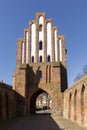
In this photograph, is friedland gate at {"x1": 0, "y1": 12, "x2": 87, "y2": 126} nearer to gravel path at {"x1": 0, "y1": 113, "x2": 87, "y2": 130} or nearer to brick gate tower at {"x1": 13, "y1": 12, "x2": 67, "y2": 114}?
brick gate tower at {"x1": 13, "y1": 12, "x2": 67, "y2": 114}

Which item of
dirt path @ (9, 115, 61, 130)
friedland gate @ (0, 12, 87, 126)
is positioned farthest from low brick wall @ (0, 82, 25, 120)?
dirt path @ (9, 115, 61, 130)

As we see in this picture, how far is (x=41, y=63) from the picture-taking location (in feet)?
94.3

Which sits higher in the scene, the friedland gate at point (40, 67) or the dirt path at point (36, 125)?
the friedland gate at point (40, 67)

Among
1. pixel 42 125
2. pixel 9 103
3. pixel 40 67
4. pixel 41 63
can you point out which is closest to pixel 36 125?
pixel 42 125

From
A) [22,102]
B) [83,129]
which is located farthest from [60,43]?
[83,129]

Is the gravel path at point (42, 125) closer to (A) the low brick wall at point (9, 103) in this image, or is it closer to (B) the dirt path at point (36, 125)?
(B) the dirt path at point (36, 125)

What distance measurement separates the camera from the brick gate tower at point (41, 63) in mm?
27281

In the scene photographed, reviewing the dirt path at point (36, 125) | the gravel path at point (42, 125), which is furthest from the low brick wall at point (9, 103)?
the dirt path at point (36, 125)

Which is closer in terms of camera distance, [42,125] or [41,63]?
[42,125]

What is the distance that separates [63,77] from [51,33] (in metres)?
5.93

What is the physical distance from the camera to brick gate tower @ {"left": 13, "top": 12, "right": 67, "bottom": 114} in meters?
27.3

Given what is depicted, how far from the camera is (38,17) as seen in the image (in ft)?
102

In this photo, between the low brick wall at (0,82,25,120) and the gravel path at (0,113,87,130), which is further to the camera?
the low brick wall at (0,82,25,120)

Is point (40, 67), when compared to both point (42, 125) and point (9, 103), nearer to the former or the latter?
point (9, 103)
